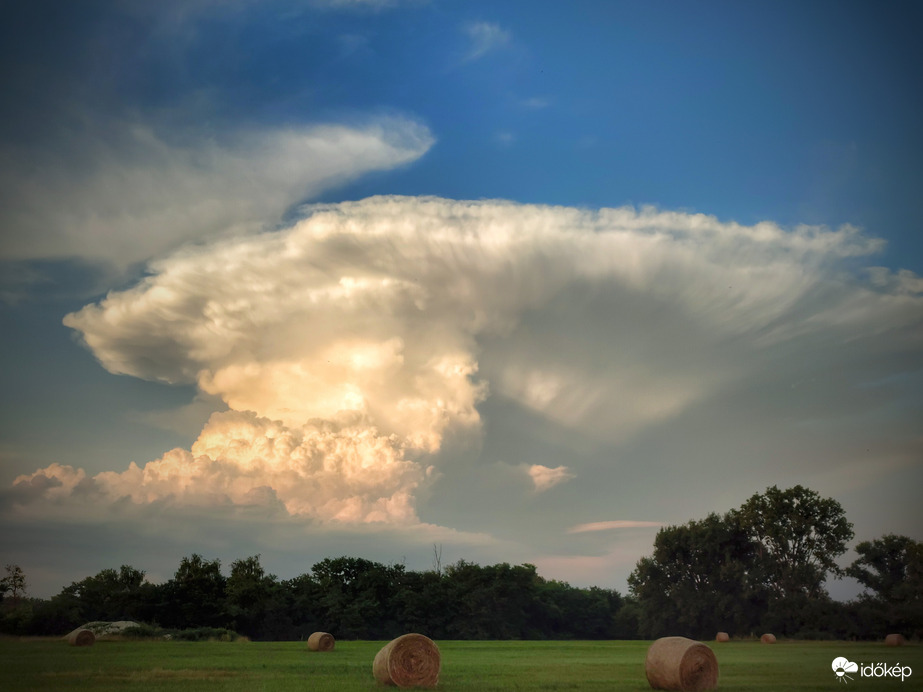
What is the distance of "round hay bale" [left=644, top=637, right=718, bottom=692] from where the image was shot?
18.1 meters

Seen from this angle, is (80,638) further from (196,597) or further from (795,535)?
(795,535)

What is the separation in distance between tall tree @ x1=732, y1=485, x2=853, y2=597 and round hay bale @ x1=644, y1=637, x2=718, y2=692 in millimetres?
50725

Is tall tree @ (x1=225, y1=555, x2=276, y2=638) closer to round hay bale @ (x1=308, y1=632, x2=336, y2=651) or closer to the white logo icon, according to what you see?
round hay bale @ (x1=308, y1=632, x2=336, y2=651)

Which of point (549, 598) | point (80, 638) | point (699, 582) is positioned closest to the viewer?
point (80, 638)

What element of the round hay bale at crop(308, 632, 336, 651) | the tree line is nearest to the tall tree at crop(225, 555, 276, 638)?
the tree line

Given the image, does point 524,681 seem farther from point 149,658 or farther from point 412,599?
point 412,599

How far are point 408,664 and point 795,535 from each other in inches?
2225

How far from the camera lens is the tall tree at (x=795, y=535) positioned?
2486 inches

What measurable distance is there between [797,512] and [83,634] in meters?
58.6

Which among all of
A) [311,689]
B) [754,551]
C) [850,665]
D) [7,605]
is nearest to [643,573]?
[754,551]

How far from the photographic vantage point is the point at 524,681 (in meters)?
18.7

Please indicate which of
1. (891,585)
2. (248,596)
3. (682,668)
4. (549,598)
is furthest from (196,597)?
(891,585)

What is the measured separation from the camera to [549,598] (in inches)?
3155

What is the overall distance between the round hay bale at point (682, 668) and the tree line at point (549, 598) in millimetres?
44129
